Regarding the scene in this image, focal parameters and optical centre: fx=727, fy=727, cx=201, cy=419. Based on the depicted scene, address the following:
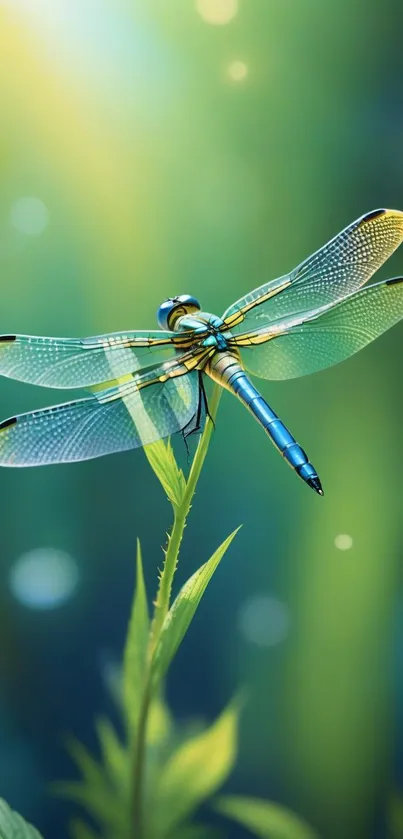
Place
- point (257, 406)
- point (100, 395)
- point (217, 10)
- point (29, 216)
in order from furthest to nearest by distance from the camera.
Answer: point (217, 10) → point (29, 216) → point (257, 406) → point (100, 395)

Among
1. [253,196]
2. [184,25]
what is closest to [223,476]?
[253,196]

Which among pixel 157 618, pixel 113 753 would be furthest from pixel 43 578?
pixel 113 753

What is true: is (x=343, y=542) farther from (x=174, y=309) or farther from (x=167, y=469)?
(x=174, y=309)

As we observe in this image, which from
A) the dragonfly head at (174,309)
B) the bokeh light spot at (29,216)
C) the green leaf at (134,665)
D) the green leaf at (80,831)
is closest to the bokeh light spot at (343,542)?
the green leaf at (134,665)

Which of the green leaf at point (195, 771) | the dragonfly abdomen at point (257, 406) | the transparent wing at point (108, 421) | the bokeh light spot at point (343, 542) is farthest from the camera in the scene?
the bokeh light spot at point (343, 542)

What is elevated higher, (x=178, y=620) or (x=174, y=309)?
(x=174, y=309)

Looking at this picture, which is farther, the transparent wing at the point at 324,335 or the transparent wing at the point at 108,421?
the transparent wing at the point at 324,335

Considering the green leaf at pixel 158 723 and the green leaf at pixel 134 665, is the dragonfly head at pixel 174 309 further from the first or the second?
the green leaf at pixel 158 723

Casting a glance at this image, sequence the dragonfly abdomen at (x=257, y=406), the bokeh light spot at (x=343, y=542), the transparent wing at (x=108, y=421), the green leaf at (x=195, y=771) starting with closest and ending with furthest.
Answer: the transparent wing at (x=108, y=421) → the dragonfly abdomen at (x=257, y=406) → the green leaf at (x=195, y=771) → the bokeh light spot at (x=343, y=542)

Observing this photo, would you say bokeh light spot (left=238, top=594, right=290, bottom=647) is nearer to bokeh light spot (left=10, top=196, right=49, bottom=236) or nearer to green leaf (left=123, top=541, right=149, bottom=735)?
green leaf (left=123, top=541, right=149, bottom=735)
